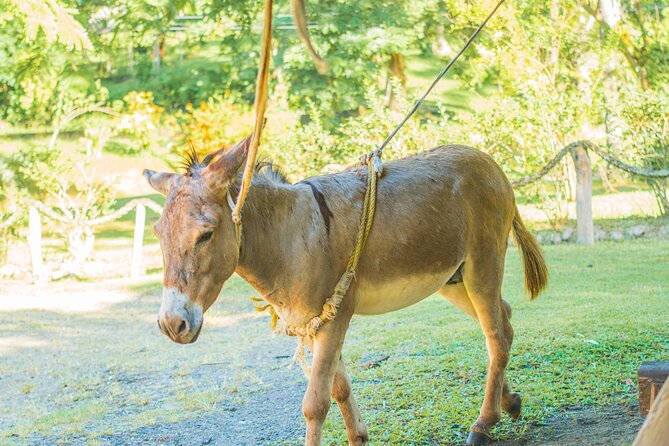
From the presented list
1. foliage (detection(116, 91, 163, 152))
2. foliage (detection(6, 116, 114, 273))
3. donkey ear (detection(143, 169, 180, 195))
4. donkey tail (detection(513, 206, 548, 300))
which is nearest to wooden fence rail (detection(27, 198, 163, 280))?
foliage (detection(6, 116, 114, 273))

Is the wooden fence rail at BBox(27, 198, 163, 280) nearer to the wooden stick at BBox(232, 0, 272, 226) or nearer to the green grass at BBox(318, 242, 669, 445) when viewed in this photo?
the green grass at BBox(318, 242, 669, 445)

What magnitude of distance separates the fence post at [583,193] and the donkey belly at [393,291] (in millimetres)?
8268

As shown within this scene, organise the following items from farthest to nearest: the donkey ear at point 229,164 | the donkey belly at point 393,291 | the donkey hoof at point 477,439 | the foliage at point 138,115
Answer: the foliage at point 138,115 → the donkey hoof at point 477,439 → the donkey belly at point 393,291 → the donkey ear at point 229,164

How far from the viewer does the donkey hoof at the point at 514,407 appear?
17.7 ft

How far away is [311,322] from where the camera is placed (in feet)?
14.4

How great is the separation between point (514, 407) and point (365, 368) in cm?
215

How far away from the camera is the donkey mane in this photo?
4164 millimetres

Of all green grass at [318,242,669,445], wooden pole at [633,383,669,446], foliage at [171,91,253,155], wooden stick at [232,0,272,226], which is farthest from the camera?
foliage at [171,91,253,155]

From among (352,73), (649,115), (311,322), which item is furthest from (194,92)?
(311,322)

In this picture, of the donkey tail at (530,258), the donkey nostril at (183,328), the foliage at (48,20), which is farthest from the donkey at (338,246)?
the foliage at (48,20)

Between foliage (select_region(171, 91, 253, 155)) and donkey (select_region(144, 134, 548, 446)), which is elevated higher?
donkey (select_region(144, 134, 548, 446))

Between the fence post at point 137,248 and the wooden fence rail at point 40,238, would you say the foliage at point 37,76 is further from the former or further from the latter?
the fence post at point 137,248

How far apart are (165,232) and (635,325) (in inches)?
201

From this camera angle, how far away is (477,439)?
5105 mm
